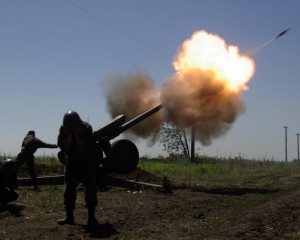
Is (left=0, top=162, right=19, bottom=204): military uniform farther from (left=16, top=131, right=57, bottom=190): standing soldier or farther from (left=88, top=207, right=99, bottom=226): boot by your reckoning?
(left=16, top=131, right=57, bottom=190): standing soldier

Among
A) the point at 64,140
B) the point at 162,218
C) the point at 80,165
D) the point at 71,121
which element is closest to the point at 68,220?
the point at 80,165

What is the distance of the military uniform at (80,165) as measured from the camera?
891 centimetres

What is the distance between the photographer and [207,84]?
61.0 ft

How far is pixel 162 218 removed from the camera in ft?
31.9

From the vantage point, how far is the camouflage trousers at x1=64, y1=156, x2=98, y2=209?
29.4ft

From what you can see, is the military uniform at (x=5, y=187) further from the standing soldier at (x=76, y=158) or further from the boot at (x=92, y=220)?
the boot at (x=92, y=220)

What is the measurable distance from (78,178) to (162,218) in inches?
75.8

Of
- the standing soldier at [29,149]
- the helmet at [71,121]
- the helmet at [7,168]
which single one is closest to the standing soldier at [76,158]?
the helmet at [71,121]

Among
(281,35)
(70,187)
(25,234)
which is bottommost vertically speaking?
(25,234)

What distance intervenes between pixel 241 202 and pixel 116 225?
4.56 metres

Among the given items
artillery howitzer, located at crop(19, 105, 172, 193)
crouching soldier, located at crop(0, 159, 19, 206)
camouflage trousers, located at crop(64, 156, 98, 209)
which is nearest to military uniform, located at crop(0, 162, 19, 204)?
crouching soldier, located at crop(0, 159, 19, 206)

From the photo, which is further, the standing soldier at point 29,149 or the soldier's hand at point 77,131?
the standing soldier at point 29,149

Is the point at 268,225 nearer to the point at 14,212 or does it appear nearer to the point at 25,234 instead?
the point at 25,234

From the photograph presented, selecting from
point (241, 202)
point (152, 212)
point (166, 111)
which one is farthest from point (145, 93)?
point (152, 212)
